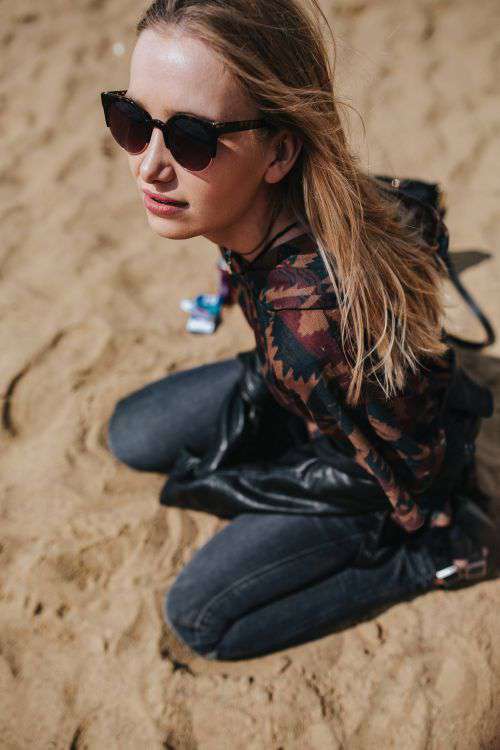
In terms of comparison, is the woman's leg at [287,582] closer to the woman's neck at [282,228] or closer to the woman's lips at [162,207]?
the woman's neck at [282,228]

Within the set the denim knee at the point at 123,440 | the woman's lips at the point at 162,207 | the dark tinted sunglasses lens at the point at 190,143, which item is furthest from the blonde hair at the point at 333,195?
the denim knee at the point at 123,440

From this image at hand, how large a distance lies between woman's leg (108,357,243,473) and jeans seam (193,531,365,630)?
510mm

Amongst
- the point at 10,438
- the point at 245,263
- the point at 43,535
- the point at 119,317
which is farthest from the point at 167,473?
the point at 245,263

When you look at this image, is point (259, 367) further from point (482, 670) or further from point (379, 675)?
point (482, 670)

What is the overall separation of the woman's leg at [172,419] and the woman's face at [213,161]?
710 mm

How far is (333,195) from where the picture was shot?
1.28 m

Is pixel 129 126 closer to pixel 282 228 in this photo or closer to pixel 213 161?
pixel 213 161

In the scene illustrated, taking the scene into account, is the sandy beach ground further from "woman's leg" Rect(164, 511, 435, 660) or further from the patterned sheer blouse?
the patterned sheer blouse

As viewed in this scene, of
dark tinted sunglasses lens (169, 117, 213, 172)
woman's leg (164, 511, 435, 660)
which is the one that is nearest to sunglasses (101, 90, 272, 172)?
dark tinted sunglasses lens (169, 117, 213, 172)

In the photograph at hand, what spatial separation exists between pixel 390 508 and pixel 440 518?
16 centimetres

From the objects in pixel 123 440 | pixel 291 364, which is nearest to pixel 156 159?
pixel 291 364

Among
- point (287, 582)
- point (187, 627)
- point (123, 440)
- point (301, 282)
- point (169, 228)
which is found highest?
point (169, 228)

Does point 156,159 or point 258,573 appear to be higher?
point 156,159

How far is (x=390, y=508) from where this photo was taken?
1622 mm
